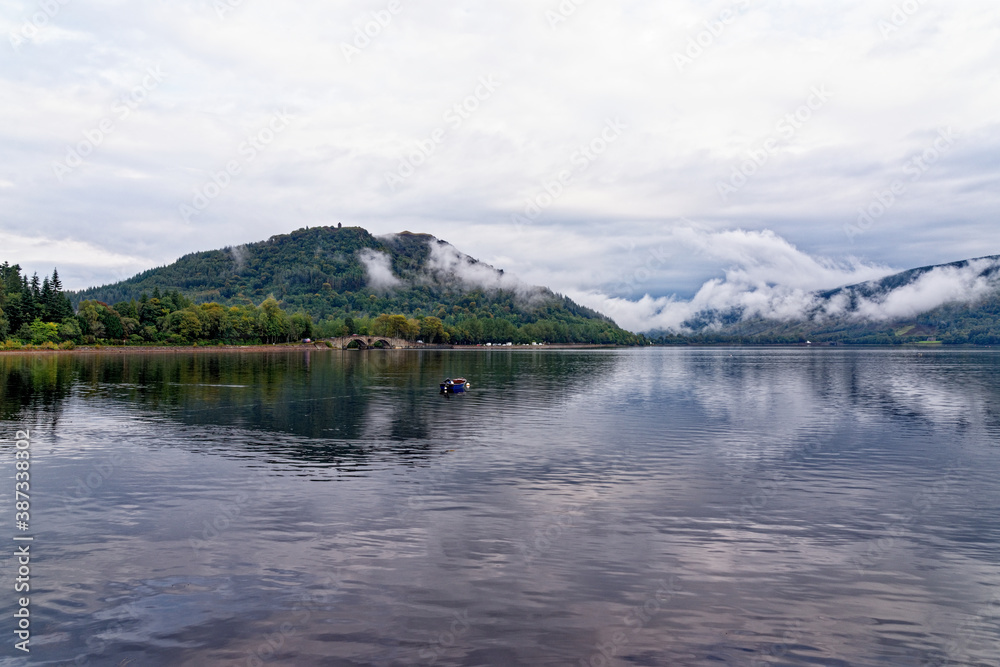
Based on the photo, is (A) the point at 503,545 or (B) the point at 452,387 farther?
(B) the point at 452,387

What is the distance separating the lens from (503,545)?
26938mm

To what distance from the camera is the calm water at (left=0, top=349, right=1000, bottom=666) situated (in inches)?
747

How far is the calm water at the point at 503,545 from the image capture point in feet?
62.2

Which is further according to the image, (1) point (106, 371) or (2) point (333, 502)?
(1) point (106, 371)

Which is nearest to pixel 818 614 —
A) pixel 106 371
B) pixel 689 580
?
pixel 689 580

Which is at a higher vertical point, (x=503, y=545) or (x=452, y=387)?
(x=452, y=387)

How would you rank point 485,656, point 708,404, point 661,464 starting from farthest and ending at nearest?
point 708,404 → point 661,464 → point 485,656

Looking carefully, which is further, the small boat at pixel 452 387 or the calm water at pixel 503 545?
the small boat at pixel 452 387

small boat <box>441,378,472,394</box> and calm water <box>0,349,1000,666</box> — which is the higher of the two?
small boat <box>441,378,472,394</box>

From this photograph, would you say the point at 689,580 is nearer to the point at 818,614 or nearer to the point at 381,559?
the point at 818,614

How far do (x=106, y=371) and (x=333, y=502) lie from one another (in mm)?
117968

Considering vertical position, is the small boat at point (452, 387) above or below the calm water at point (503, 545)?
above

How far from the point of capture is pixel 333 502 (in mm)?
33125

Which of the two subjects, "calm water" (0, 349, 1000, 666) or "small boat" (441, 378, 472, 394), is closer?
"calm water" (0, 349, 1000, 666)
